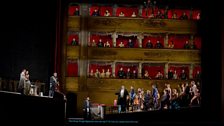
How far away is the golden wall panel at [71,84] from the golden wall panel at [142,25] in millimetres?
2226

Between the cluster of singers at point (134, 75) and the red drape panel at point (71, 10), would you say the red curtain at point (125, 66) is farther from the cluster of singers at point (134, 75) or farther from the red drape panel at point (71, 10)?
the red drape panel at point (71, 10)

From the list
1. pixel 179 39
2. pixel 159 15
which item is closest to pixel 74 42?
pixel 159 15

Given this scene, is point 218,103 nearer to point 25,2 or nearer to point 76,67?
point 76,67

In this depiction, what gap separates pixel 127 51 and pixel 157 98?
2.55m

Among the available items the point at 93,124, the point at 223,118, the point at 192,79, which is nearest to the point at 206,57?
the point at 192,79

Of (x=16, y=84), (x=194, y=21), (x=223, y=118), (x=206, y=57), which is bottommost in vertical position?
(x=223, y=118)

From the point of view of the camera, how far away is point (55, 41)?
55.9ft

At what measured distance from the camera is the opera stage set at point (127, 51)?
55.6ft

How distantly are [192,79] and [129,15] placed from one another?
375 centimetres

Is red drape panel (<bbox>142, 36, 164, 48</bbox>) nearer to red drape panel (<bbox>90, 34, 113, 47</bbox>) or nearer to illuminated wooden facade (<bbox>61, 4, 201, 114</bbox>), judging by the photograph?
illuminated wooden facade (<bbox>61, 4, 201, 114</bbox>)

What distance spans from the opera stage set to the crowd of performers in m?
0.06

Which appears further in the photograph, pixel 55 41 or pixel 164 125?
pixel 55 41

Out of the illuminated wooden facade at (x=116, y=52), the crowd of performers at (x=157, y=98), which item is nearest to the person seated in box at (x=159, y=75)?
the illuminated wooden facade at (x=116, y=52)

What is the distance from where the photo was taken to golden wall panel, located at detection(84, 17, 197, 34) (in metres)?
17.9
